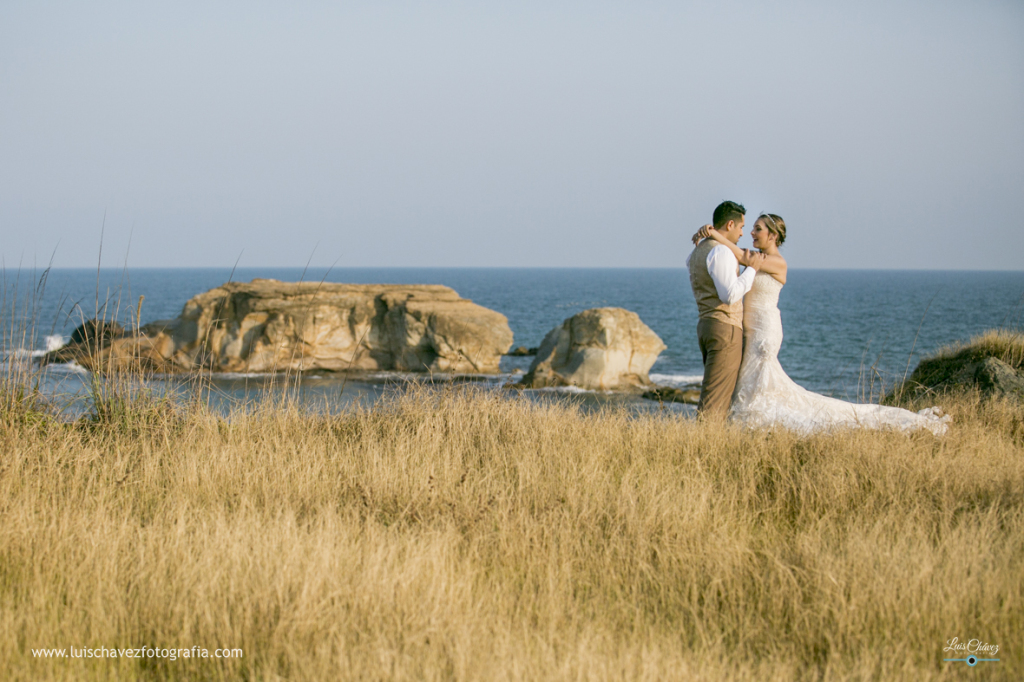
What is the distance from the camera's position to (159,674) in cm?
268

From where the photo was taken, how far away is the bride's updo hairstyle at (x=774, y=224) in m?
6.00

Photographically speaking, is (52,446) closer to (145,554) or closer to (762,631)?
(145,554)

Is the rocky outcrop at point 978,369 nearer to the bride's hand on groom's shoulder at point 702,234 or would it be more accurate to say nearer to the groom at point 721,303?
→ the groom at point 721,303

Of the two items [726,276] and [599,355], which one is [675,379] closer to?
[599,355]

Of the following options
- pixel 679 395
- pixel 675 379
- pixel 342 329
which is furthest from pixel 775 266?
pixel 342 329

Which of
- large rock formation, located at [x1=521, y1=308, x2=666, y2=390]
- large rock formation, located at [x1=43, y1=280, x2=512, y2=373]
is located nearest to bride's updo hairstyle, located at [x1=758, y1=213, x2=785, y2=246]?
large rock formation, located at [x1=521, y1=308, x2=666, y2=390]

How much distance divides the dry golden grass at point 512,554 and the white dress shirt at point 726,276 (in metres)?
1.21

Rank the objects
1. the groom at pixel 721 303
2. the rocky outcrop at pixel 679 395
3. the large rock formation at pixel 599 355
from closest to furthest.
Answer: the groom at pixel 721 303, the rocky outcrop at pixel 679 395, the large rock formation at pixel 599 355

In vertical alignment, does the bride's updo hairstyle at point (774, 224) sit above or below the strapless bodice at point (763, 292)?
above

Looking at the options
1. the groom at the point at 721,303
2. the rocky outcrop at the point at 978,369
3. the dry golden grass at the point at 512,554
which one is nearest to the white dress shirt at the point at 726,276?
the groom at the point at 721,303

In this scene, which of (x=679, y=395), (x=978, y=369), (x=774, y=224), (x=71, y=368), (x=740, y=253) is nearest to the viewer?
(x=740, y=253)

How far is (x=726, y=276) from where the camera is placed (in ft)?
18.2

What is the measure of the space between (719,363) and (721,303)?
0.54 m

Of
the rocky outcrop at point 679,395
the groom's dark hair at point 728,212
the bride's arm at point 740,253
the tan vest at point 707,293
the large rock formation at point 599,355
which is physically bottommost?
the rocky outcrop at point 679,395
